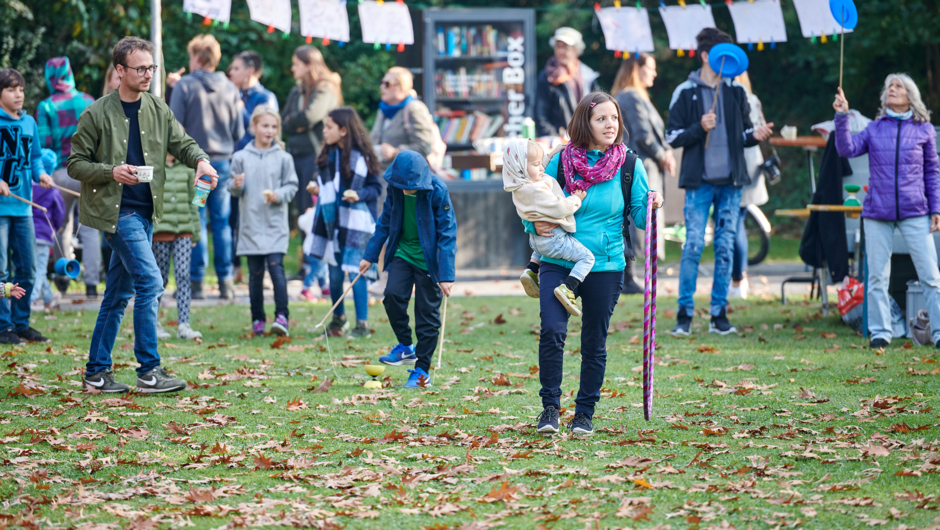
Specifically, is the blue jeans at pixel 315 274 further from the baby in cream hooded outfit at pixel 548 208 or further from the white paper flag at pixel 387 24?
the baby in cream hooded outfit at pixel 548 208

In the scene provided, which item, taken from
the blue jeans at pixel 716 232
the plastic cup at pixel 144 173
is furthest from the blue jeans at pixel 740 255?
the plastic cup at pixel 144 173

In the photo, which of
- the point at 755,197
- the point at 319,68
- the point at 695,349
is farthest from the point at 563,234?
the point at 319,68

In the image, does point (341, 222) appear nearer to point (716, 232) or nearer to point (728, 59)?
point (716, 232)

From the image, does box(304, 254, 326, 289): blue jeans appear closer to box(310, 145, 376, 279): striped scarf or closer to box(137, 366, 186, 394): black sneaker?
box(310, 145, 376, 279): striped scarf

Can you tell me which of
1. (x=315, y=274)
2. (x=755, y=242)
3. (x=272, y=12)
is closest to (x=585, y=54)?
(x=755, y=242)

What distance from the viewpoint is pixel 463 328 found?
31.4 ft

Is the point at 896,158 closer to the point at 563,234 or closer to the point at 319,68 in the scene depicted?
the point at 563,234

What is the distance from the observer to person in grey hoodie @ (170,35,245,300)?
10.7 meters

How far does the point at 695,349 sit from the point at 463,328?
2.23m

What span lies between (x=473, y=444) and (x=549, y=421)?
43cm

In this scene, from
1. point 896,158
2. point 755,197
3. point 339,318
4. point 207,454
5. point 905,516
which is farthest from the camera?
point 755,197

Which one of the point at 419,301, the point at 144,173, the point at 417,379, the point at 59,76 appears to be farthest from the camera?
the point at 59,76

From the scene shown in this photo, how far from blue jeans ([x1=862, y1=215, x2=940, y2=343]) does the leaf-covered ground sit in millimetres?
262

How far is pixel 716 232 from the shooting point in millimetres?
8844
